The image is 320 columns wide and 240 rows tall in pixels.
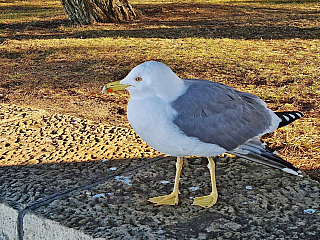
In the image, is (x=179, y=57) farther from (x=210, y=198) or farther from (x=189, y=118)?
(x=189, y=118)

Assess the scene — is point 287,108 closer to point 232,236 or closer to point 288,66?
point 288,66

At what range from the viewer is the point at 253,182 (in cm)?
321

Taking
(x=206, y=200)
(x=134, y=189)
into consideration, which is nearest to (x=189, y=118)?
(x=206, y=200)

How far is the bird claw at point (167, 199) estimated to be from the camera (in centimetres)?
289

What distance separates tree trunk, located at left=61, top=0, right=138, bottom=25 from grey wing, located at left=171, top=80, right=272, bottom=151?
814 cm

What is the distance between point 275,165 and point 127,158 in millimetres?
1221

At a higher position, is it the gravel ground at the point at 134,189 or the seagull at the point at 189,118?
the seagull at the point at 189,118

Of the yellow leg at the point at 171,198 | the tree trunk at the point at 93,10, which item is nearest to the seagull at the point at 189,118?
the yellow leg at the point at 171,198

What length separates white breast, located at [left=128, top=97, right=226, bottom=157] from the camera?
255cm

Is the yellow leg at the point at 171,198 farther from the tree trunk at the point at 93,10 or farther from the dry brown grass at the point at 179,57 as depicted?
the tree trunk at the point at 93,10

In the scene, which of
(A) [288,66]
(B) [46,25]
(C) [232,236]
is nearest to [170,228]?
(C) [232,236]

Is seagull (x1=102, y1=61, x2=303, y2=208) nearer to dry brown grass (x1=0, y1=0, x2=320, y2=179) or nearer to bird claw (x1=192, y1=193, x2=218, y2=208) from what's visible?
bird claw (x1=192, y1=193, x2=218, y2=208)

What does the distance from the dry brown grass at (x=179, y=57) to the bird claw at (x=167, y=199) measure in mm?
1281

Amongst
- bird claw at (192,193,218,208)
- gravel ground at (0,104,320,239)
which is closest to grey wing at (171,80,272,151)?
bird claw at (192,193,218,208)
